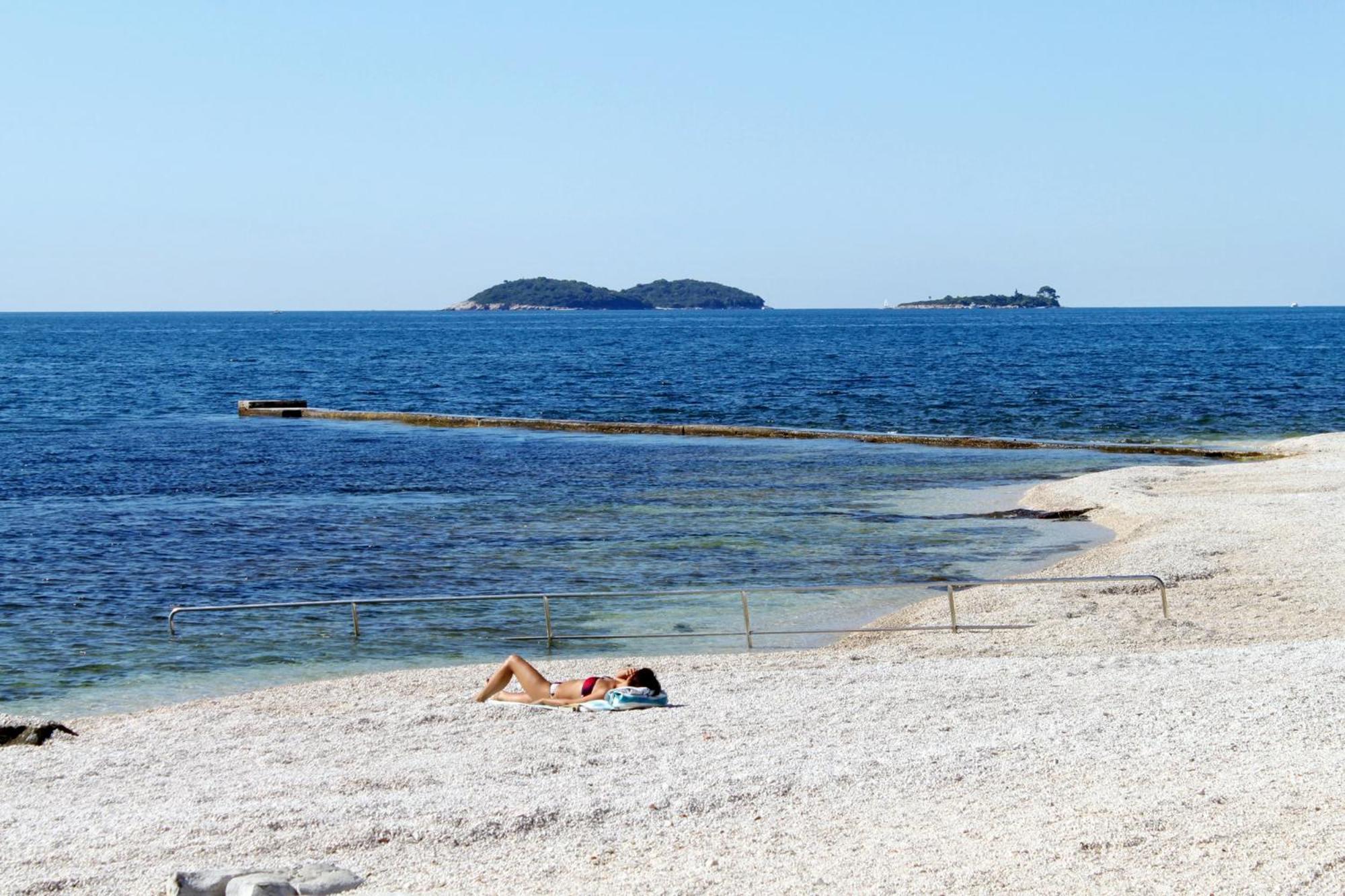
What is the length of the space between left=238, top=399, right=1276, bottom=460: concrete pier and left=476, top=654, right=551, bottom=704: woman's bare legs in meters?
29.6

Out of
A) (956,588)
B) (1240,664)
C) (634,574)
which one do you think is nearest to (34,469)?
(634,574)

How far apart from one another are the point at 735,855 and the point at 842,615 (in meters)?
11.0

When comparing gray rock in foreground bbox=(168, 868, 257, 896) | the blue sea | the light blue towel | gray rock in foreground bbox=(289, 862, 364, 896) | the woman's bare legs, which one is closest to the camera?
gray rock in foreground bbox=(168, 868, 257, 896)

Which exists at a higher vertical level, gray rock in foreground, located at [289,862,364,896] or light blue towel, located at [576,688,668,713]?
gray rock in foreground, located at [289,862,364,896]

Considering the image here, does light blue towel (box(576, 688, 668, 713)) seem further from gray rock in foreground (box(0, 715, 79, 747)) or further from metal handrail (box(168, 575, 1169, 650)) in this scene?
gray rock in foreground (box(0, 715, 79, 747))

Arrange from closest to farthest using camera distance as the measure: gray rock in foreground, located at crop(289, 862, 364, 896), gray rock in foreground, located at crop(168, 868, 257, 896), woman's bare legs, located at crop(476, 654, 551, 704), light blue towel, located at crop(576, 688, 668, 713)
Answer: gray rock in foreground, located at crop(168, 868, 257, 896), gray rock in foreground, located at crop(289, 862, 364, 896), light blue towel, located at crop(576, 688, 668, 713), woman's bare legs, located at crop(476, 654, 551, 704)

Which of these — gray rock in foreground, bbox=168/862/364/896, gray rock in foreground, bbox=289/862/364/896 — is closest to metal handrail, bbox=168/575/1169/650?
gray rock in foreground, bbox=289/862/364/896

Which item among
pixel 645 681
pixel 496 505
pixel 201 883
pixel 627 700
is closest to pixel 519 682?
pixel 627 700

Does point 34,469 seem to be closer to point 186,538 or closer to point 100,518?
point 100,518

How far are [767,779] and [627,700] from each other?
2.82 m

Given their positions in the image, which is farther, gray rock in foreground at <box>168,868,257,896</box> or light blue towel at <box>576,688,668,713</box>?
light blue towel at <box>576,688,668,713</box>

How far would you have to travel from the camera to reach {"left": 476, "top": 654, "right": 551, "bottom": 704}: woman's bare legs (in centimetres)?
1302

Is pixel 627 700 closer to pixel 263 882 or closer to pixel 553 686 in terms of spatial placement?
pixel 553 686

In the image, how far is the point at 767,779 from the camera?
32.7 ft
